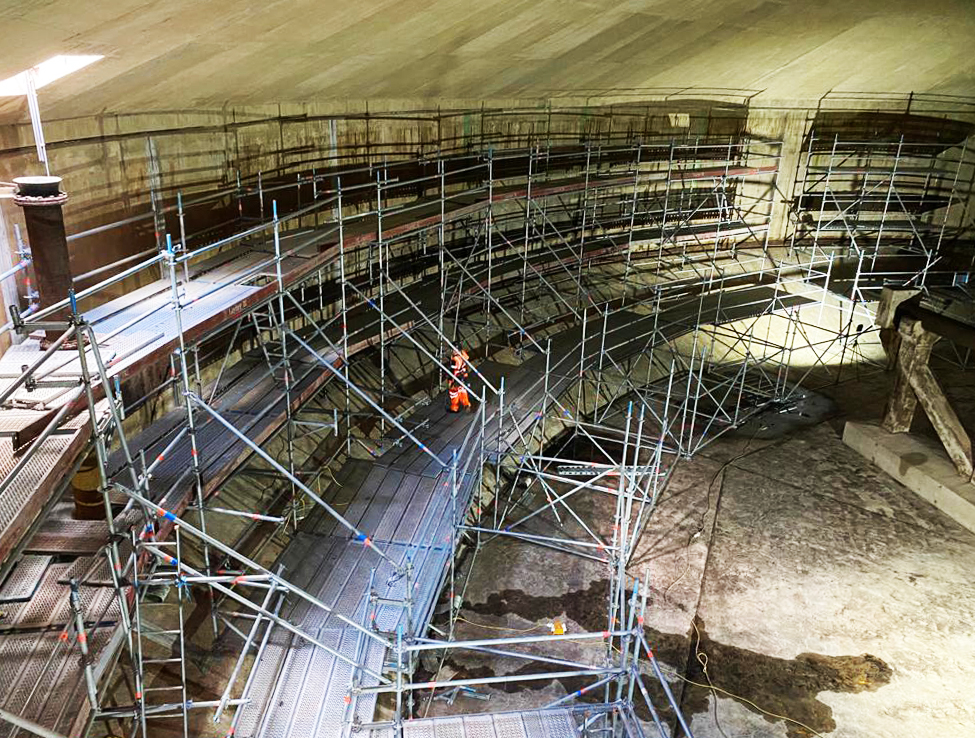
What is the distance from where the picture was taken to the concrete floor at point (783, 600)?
26.8ft

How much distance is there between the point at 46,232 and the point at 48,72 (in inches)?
56.1

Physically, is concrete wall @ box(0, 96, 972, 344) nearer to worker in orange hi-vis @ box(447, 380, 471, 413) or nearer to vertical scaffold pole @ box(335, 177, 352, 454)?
vertical scaffold pole @ box(335, 177, 352, 454)

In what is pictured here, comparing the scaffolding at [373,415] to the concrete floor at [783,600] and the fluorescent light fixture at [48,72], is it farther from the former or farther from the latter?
the fluorescent light fixture at [48,72]

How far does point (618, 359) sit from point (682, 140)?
753cm

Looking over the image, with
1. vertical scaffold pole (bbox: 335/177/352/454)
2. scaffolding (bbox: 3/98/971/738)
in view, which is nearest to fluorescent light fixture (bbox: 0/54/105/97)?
scaffolding (bbox: 3/98/971/738)

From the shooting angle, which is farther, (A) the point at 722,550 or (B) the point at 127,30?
(A) the point at 722,550

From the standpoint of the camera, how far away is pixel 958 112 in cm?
2052

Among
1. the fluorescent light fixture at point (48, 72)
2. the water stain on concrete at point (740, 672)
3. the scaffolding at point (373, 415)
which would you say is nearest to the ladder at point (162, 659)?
the scaffolding at point (373, 415)

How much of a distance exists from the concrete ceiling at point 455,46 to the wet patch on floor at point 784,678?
7.69 meters

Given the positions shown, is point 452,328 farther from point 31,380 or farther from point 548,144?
point 31,380

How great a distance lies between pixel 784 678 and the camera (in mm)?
8516

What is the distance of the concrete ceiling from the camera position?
241 inches

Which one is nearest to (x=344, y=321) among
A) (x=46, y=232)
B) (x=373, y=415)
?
(x=373, y=415)

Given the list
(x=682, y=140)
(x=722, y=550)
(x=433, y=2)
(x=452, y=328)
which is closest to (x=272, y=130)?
(x=433, y=2)
